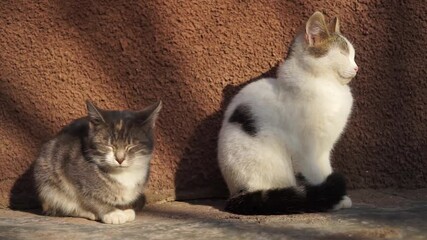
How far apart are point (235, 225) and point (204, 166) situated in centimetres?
85

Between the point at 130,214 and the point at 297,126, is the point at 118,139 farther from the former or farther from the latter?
the point at 297,126

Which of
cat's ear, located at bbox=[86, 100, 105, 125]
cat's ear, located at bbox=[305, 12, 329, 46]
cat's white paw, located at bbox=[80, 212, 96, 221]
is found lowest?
cat's white paw, located at bbox=[80, 212, 96, 221]

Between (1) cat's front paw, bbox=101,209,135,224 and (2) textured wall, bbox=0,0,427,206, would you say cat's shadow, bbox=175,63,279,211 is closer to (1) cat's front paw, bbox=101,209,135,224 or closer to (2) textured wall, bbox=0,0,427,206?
(2) textured wall, bbox=0,0,427,206

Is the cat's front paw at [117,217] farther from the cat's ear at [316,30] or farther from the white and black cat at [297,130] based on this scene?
the cat's ear at [316,30]

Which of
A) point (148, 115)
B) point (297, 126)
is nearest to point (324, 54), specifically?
point (297, 126)

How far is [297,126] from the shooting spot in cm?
378

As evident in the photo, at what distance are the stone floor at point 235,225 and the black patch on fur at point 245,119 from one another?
20.6 inches

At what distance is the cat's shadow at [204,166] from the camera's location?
426cm

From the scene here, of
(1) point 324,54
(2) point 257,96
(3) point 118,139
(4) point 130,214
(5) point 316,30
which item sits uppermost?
(5) point 316,30

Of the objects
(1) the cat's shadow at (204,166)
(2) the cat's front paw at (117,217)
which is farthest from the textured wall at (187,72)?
(2) the cat's front paw at (117,217)

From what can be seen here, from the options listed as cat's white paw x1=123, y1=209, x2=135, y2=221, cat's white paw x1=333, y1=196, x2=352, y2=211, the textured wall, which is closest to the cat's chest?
cat's white paw x1=123, y1=209, x2=135, y2=221

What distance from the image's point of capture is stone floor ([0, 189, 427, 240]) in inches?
130

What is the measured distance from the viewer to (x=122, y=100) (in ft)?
13.9

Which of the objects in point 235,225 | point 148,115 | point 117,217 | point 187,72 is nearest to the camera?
point 235,225
